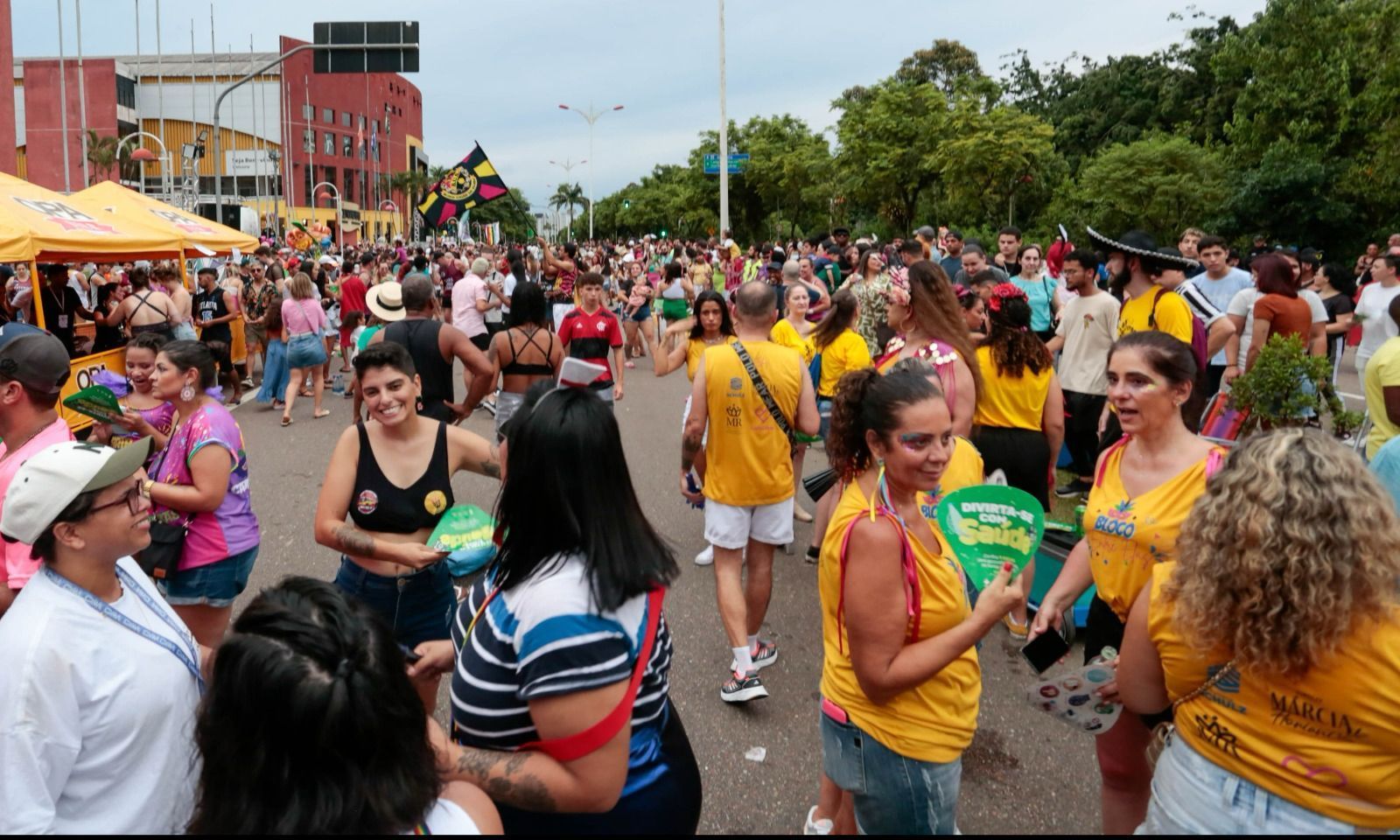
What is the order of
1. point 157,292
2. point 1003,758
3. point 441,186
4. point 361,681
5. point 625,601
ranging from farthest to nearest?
point 441,186, point 157,292, point 1003,758, point 625,601, point 361,681

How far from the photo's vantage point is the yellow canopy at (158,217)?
12.3 meters

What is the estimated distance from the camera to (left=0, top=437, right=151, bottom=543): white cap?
2.32 meters

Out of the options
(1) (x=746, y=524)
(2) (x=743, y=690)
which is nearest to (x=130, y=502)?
(2) (x=743, y=690)

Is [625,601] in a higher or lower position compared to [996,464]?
higher

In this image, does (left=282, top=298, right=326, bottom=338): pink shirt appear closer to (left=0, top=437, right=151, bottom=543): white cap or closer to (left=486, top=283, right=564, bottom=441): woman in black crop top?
(left=486, top=283, right=564, bottom=441): woman in black crop top

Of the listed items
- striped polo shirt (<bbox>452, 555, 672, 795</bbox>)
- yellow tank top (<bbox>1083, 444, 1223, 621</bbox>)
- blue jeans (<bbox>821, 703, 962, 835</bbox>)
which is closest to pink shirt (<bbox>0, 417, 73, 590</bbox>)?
striped polo shirt (<bbox>452, 555, 672, 795</bbox>)

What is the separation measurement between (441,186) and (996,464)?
488 inches

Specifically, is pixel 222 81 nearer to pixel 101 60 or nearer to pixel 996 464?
pixel 101 60

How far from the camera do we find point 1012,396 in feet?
17.7

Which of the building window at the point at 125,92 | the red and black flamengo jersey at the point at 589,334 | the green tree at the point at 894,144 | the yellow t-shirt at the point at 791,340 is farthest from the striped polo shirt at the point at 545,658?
the building window at the point at 125,92

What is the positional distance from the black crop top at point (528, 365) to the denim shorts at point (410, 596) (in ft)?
11.7

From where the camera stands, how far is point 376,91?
3962 inches

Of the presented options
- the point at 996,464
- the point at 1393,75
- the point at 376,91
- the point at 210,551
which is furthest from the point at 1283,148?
the point at 376,91

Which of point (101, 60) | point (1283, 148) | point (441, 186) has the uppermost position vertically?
point (101, 60)
